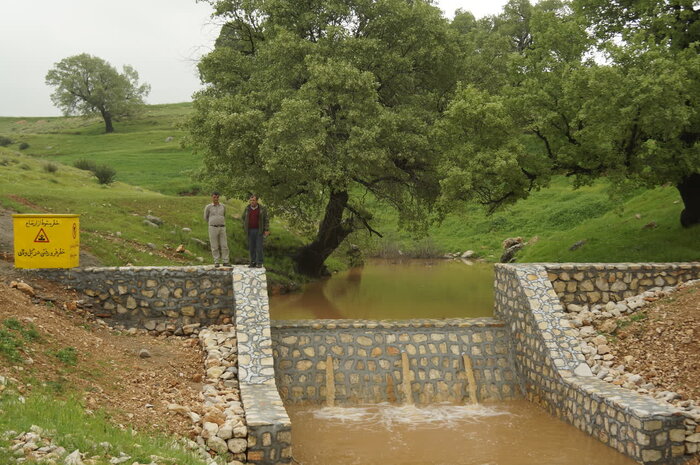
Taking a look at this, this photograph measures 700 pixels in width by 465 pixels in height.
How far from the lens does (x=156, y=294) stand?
50.8 feet

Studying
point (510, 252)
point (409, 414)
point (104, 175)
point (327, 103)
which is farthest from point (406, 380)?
point (104, 175)

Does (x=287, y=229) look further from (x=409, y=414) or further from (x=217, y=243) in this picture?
(x=409, y=414)

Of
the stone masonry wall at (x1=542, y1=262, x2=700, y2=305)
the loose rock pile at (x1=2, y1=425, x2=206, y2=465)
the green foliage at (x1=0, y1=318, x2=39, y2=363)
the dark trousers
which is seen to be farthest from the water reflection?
the loose rock pile at (x1=2, y1=425, x2=206, y2=465)

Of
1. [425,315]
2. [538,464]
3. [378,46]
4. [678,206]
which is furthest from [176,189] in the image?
[538,464]

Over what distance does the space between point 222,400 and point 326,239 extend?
15981 millimetres

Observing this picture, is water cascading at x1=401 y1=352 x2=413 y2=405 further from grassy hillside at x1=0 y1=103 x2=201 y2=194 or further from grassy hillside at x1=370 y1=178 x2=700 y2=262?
grassy hillside at x1=0 y1=103 x2=201 y2=194

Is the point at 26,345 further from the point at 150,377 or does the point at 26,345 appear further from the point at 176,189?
the point at 176,189

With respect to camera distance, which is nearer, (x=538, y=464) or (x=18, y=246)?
(x=538, y=464)

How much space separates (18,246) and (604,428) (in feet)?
40.1

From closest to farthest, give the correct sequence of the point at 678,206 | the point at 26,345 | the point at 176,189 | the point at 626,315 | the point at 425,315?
the point at 26,345
the point at 626,315
the point at 425,315
the point at 678,206
the point at 176,189

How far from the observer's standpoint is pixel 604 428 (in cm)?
1167

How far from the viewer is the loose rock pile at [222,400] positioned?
10.1 meters

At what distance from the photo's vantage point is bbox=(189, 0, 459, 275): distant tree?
2134 centimetres

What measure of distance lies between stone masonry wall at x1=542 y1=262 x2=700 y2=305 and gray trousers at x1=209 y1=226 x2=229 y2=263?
778cm
